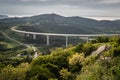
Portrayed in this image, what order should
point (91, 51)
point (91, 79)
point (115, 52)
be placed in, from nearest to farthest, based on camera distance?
point (91, 79)
point (115, 52)
point (91, 51)

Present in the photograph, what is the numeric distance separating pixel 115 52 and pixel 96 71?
16.2 meters

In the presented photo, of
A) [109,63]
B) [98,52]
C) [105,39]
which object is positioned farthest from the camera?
[105,39]

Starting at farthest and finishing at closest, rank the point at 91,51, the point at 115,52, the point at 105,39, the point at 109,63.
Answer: the point at 105,39 < the point at 91,51 < the point at 115,52 < the point at 109,63

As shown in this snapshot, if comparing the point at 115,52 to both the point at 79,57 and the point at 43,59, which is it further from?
the point at 43,59

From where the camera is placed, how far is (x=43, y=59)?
216ft

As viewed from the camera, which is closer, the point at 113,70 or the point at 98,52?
the point at 113,70

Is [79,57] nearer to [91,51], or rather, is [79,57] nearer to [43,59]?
[91,51]

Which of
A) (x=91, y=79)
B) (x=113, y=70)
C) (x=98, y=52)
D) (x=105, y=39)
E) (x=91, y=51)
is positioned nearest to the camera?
(x=91, y=79)

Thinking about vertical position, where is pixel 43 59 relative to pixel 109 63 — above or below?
below

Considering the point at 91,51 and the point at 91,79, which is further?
the point at 91,51

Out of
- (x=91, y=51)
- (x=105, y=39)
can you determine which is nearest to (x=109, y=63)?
(x=91, y=51)

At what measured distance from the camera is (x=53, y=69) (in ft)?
188

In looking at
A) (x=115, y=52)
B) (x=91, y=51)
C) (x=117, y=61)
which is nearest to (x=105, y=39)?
(x=91, y=51)

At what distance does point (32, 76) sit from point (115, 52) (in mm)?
14462
